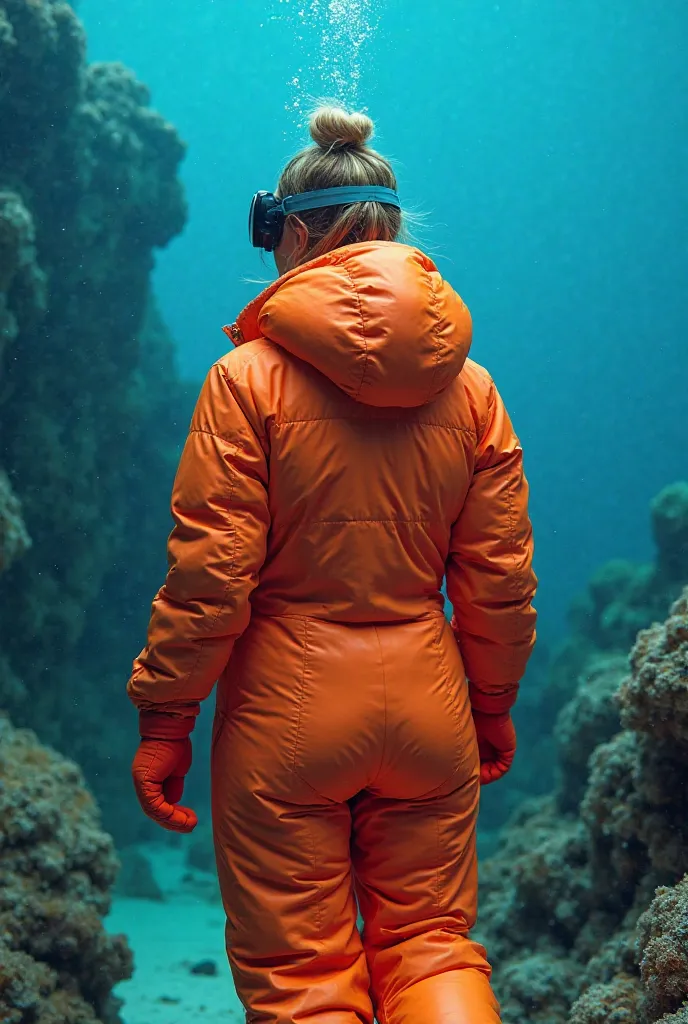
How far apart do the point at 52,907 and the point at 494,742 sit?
2.13 metres

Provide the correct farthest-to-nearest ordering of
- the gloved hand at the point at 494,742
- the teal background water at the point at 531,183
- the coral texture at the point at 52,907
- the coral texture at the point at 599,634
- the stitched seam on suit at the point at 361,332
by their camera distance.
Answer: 1. the teal background water at the point at 531,183
2. the coral texture at the point at 599,634
3. the coral texture at the point at 52,907
4. the gloved hand at the point at 494,742
5. the stitched seam on suit at the point at 361,332

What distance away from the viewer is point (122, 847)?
8.58 metres

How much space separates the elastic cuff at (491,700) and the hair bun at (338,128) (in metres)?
1.29

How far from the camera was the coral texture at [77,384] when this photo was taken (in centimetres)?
605

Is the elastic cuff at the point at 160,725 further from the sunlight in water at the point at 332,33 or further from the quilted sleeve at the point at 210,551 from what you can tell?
the sunlight in water at the point at 332,33

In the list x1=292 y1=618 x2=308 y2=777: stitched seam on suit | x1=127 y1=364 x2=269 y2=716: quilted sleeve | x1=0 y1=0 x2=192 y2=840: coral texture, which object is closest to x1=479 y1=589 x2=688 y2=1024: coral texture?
x1=292 y1=618 x2=308 y2=777: stitched seam on suit

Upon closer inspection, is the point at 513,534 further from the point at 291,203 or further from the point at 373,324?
the point at 291,203

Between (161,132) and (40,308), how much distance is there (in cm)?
336

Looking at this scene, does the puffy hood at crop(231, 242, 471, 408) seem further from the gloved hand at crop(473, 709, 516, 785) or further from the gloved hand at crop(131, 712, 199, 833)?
the gloved hand at crop(473, 709, 516, 785)

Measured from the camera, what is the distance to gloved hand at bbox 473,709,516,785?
207cm

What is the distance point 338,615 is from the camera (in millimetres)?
1687

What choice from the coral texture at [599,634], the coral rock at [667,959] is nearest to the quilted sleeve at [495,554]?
the coral rock at [667,959]

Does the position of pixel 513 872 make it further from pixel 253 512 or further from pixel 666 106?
pixel 666 106

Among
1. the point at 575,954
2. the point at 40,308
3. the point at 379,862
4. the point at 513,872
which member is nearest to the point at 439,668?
the point at 379,862
